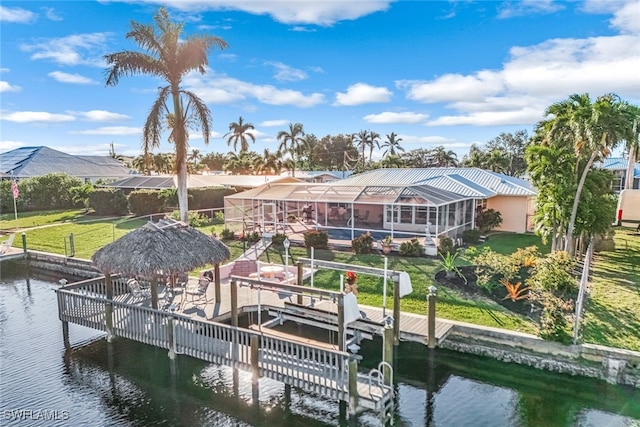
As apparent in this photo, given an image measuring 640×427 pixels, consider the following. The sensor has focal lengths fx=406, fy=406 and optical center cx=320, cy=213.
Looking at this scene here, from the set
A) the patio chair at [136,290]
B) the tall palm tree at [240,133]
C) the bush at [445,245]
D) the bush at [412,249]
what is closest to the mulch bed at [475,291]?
the bush at [445,245]

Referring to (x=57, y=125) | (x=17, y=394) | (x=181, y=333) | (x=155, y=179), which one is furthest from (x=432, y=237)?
(x=57, y=125)

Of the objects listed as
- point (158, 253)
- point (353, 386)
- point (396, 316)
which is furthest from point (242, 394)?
point (396, 316)

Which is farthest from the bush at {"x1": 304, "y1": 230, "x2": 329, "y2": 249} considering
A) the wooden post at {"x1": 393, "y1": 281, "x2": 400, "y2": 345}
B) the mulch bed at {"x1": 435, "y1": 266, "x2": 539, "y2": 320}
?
the wooden post at {"x1": 393, "y1": 281, "x2": 400, "y2": 345}

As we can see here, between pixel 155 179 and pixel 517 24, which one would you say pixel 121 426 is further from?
pixel 155 179

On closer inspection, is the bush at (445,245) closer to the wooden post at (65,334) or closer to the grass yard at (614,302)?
the grass yard at (614,302)

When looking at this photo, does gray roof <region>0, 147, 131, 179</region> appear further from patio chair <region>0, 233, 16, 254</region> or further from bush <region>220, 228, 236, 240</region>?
bush <region>220, 228, 236, 240</region>

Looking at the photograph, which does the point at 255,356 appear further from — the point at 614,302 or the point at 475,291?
the point at 614,302
